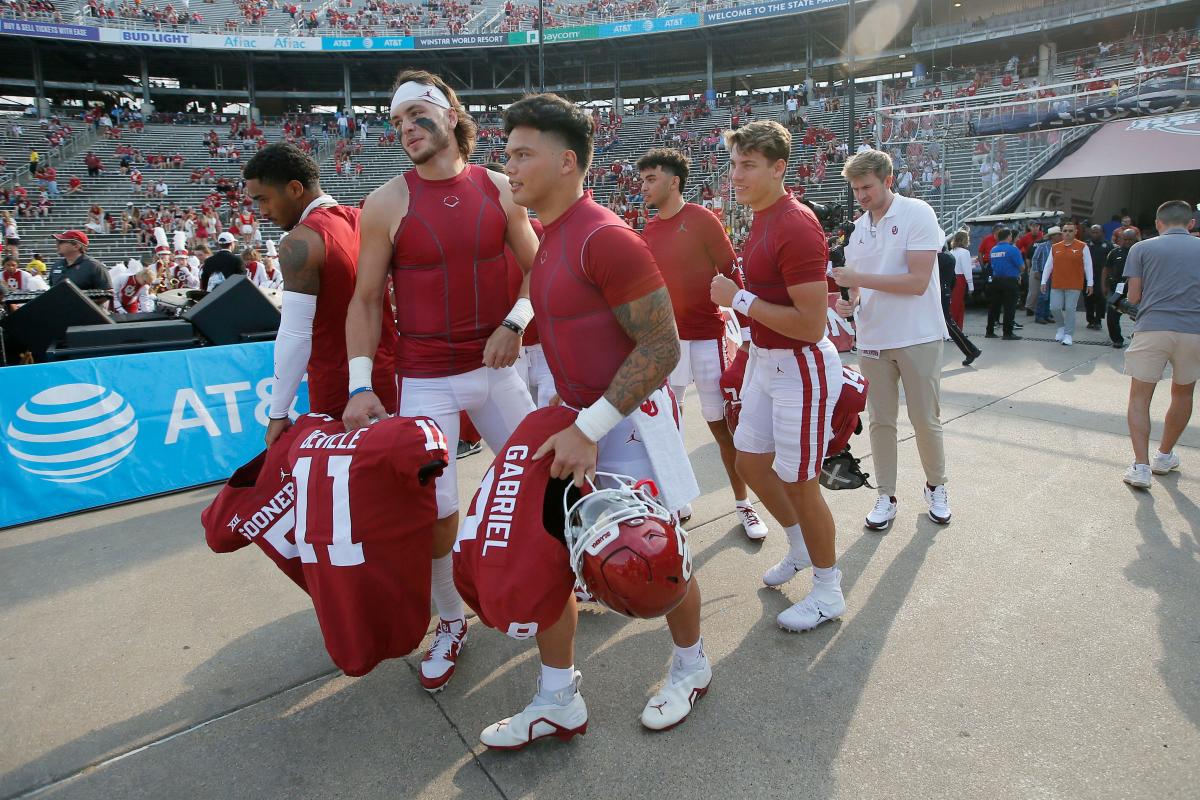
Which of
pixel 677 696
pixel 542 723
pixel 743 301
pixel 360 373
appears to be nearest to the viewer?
pixel 542 723

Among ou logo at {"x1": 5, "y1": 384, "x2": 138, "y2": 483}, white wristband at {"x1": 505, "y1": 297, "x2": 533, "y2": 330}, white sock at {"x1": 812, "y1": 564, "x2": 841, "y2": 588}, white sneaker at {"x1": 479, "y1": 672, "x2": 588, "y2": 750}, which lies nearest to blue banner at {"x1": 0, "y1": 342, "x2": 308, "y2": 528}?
ou logo at {"x1": 5, "y1": 384, "x2": 138, "y2": 483}

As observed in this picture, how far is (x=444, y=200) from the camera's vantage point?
2500 mm

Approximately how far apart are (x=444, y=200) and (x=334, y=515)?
117cm

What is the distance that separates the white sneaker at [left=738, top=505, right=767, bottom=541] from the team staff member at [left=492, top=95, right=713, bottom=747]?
143cm

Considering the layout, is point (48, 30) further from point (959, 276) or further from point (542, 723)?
point (542, 723)

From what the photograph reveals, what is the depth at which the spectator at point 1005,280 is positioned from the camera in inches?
373

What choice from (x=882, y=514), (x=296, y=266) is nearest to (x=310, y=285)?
(x=296, y=266)

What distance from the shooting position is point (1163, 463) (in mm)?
4211

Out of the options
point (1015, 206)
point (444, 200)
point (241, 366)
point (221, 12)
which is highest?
point (221, 12)

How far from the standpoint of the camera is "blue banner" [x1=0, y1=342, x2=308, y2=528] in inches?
170

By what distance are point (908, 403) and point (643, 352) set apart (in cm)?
236

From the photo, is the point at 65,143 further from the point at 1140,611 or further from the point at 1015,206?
the point at 1140,611

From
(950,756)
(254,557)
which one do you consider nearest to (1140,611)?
(950,756)

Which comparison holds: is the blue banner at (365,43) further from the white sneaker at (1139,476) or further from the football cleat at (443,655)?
the football cleat at (443,655)
